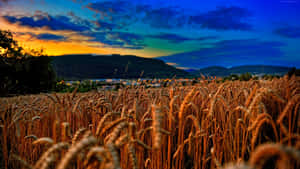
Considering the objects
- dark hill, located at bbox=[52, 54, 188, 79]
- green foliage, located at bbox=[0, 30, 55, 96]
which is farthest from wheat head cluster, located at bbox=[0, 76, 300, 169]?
dark hill, located at bbox=[52, 54, 188, 79]

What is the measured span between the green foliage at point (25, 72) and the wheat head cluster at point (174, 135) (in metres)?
12.0

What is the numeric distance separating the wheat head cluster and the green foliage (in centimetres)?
1196

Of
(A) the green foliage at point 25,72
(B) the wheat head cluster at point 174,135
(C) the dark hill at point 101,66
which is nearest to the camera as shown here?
(B) the wheat head cluster at point 174,135

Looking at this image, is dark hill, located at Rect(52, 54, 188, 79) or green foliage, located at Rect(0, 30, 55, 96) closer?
green foliage, located at Rect(0, 30, 55, 96)

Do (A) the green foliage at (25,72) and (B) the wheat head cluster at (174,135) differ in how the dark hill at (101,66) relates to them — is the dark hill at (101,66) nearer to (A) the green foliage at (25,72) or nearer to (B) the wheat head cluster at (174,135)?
(A) the green foliage at (25,72)

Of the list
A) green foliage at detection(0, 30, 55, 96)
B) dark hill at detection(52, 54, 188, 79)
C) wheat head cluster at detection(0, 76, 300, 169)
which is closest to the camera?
wheat head cluster at detection(0, 76, 300, 169)

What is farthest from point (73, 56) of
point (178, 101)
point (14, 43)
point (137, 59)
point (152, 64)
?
point (178, 101)

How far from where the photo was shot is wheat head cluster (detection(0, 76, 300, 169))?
0.81m

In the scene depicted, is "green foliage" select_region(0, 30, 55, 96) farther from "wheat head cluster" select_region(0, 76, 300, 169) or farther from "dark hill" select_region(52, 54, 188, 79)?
"dark hill" select_region(52, 54, 188, 79)

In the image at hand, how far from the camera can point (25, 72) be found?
1370 cm

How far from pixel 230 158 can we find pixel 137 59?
222ft

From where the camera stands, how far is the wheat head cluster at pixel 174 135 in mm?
807

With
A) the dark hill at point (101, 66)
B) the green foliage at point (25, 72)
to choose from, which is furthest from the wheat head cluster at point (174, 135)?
the dark hill at point (101, 66)

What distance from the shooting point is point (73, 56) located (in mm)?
71438
